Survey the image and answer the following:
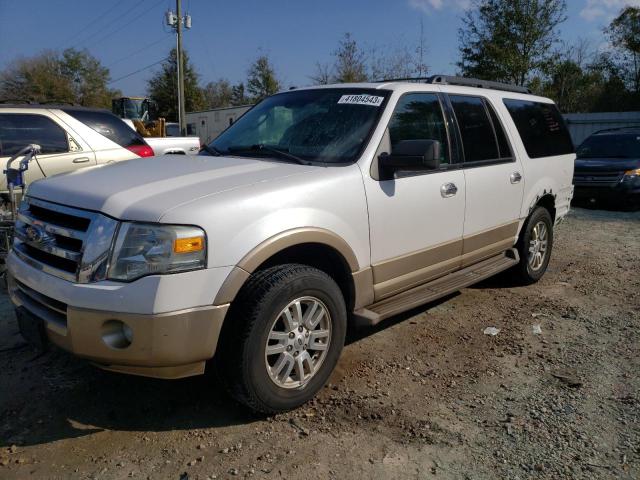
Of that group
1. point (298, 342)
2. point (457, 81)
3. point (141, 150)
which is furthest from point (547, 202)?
point (141, 150)

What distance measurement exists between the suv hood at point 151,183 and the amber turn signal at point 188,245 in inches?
6.2

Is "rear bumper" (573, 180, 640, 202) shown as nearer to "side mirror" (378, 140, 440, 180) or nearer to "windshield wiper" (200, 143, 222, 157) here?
"side mirror" (378, 140, 440, 180)

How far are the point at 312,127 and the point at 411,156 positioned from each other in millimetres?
806

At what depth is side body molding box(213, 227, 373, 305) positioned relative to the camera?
264cm

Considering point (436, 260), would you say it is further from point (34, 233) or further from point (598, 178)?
point (598, 178)

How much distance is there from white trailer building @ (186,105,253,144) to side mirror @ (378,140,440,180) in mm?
26286

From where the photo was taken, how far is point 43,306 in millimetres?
2795

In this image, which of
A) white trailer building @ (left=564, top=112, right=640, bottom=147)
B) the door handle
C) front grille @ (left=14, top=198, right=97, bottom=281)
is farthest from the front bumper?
white trailer building @ (left=564, top=112, right=640, bottom=147)

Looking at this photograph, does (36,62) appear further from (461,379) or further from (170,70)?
(461,379)

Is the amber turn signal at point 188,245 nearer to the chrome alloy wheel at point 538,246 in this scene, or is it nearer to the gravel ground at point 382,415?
the gravel ground at point 382,415

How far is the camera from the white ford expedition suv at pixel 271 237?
8.24ft

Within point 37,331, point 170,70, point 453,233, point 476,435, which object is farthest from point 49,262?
point 170,70

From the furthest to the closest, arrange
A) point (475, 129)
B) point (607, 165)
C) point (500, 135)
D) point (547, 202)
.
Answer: point (607, 165), point (547, 202), point (500, 135), point (475, 129)

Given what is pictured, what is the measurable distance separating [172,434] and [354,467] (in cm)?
101
